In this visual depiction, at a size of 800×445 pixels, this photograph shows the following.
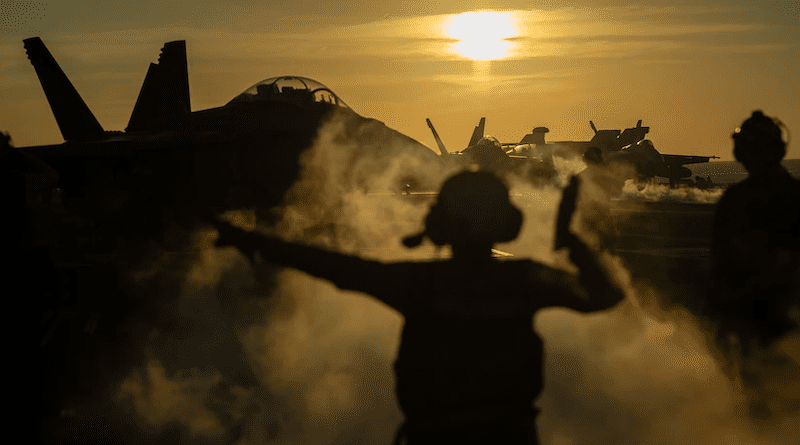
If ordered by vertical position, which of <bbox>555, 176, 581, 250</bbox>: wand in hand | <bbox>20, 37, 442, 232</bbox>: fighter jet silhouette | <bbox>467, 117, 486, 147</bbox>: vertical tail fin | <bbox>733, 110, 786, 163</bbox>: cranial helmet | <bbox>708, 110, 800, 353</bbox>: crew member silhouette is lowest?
<bbox>467, 117, 486, 147</bbox>: vertical tail fin

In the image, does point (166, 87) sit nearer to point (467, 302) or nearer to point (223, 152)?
point (223, 152)

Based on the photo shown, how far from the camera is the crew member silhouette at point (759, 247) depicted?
11.3ft

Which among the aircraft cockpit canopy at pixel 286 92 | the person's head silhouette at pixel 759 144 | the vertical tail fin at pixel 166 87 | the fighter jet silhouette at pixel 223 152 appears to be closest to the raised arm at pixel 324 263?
the person's head silhouette at pixel 759 144

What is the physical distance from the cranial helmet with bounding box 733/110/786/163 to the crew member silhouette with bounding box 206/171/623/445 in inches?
78.8

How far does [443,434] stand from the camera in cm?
195

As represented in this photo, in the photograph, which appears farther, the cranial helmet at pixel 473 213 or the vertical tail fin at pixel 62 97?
the vertical tail fin at pixel 62 97

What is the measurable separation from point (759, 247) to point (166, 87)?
757 inches

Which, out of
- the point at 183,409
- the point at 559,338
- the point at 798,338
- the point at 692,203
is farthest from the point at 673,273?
the point at 692,203

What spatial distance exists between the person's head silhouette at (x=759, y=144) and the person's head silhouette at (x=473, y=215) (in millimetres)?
2130

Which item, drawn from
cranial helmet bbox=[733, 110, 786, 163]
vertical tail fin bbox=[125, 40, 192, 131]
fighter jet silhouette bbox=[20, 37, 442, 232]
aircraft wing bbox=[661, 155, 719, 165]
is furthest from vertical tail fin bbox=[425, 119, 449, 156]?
cranial helmet bbox=[733, 110, 786, 163]

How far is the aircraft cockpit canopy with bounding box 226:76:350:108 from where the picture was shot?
1425 cm

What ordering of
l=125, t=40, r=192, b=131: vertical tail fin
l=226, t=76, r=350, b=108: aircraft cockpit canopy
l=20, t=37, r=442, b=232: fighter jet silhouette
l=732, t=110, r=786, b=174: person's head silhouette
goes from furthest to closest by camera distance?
l=125, t=40, r=192, b=131: vertical tail fin → l=226, t=76, r=350, b=108: aircraft cockpit canopy → l=20, t=37, r=442, b=232: fighter jet silhouette → l=732, t=110, r=786, b=174: person's head silhouette

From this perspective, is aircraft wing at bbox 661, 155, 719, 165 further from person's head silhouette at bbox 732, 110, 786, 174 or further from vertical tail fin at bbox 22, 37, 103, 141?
person's head silhouette at bbox 732, 110, 786, 174

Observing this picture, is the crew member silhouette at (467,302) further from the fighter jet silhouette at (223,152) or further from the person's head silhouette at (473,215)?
the fighter jet silhouette at (223,152)
